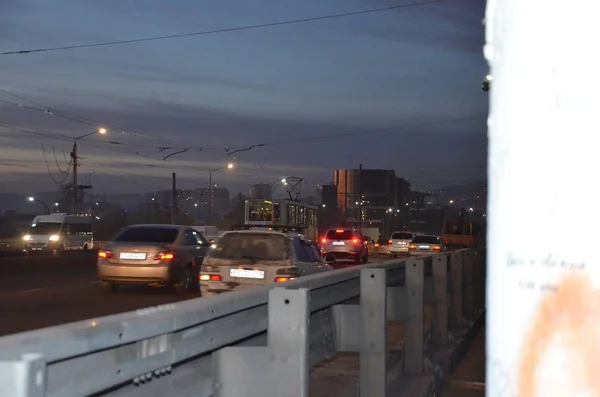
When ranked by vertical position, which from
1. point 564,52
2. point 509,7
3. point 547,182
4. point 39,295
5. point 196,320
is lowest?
point 39,295

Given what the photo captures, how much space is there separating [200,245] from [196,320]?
723 inches

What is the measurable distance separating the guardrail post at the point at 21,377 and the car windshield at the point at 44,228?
160 feet

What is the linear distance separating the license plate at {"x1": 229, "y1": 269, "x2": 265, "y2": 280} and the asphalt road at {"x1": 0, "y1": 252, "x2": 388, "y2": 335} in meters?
2.65

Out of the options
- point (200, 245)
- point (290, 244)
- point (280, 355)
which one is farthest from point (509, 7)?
point (200, 245)

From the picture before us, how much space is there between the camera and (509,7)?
2211mm

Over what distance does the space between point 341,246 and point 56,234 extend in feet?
59.2

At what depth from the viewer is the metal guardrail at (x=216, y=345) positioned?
7.89 ft

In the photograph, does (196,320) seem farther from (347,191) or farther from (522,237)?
(347,191)

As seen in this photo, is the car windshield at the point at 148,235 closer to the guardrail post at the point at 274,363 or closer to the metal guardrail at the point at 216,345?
the metal guardrail at the point at 216,345

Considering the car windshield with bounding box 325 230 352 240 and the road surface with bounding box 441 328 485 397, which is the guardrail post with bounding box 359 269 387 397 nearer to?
the road surface with bounding box 441 328 485 397

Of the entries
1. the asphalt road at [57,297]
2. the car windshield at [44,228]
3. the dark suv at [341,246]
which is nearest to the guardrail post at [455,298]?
the asphalt road at [57,297]

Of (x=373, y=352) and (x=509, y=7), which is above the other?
(x=509, y=7)

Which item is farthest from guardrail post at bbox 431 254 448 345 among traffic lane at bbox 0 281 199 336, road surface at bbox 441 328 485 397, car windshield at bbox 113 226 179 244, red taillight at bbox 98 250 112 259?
red taillight at bbox 98 250 112 259

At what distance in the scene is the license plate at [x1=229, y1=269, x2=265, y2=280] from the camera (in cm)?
1402
